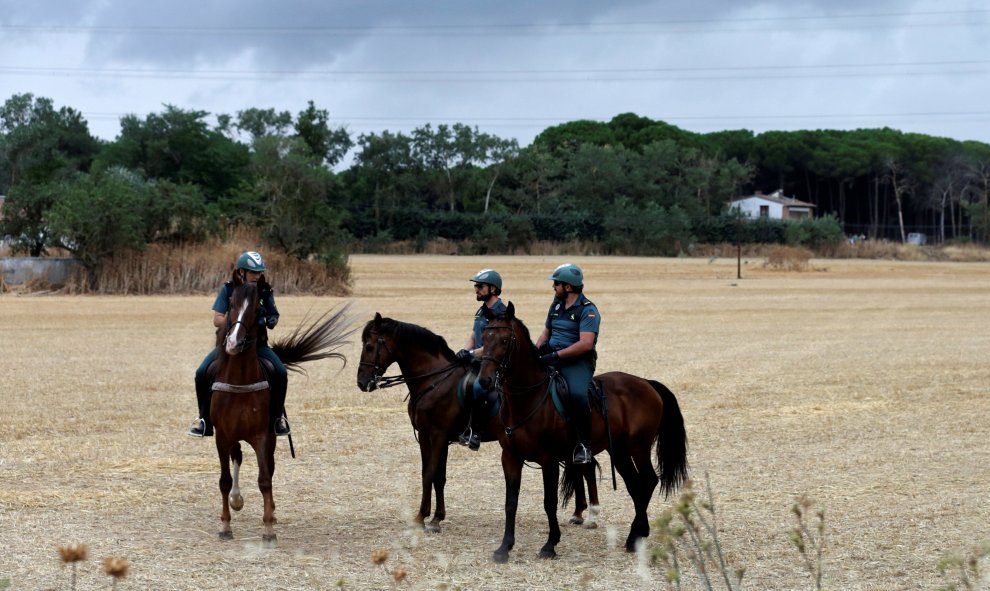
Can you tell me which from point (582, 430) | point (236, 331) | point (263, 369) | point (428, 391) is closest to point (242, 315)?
point (236, 331)

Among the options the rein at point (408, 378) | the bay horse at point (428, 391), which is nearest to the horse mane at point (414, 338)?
the bay horse at point (428, 391)

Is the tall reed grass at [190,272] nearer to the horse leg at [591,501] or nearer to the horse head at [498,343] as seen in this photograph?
the horse leg at [591,501]

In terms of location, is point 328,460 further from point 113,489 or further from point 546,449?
point 546,449

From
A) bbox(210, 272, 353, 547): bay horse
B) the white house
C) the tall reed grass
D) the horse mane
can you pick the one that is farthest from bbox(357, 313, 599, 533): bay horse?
the white house

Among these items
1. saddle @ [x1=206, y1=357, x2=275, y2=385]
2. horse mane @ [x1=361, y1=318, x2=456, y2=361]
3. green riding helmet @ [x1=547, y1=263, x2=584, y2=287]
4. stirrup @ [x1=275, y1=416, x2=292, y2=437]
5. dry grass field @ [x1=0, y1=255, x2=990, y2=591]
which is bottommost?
dry grass field @ [x1=0, y1=255, x2=990, y2=591]

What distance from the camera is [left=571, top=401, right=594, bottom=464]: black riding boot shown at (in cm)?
885

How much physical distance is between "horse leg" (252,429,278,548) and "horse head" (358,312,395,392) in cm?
88

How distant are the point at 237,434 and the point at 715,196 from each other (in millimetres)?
90038

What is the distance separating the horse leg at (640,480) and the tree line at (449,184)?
3235 cm

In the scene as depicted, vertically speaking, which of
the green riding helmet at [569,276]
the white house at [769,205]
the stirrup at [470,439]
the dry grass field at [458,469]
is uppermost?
the white house at [769,205]

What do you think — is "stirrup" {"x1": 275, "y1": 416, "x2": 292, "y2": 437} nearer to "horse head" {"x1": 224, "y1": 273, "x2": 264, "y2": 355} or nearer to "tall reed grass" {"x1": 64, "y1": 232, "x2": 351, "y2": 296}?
"horse head" {"x1": 224, "y1": 273, "x2": 264, "y2": 355}

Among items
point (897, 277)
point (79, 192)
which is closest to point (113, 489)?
point (79, 192)

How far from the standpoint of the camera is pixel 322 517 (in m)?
10.2

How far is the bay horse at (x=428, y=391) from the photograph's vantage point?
386 inches
